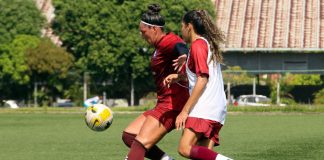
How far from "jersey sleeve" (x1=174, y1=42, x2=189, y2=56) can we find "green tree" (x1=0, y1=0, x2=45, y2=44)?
45539 millimetres

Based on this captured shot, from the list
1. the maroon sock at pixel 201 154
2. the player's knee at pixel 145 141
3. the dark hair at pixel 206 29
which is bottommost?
the maroon sock at pixel 201 154

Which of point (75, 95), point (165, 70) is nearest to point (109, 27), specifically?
point (75, 95)

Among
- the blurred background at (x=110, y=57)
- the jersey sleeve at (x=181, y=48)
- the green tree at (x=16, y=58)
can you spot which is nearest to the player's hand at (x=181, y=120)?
the jersey sleeve at (x=181, y=48)

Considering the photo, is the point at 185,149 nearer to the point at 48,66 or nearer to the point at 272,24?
the point at 48,66

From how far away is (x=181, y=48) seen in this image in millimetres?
11031

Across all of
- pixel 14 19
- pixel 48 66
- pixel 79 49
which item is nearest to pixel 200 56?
pixel 48 66

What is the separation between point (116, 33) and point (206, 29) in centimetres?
4326

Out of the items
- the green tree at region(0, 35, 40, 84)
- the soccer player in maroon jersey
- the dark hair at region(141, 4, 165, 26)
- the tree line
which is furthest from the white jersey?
the green tree at region(0, 35, 40, 84)

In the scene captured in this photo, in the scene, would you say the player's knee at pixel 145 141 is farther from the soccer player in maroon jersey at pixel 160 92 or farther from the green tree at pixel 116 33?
the green tree at pixel 116 33

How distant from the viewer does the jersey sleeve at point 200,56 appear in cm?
1011

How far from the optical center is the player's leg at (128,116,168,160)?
440 inches

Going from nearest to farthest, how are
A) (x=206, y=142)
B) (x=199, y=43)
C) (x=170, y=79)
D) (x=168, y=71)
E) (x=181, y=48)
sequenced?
(x=199, y=43), (x=206, y=142), (x=170, y=79), (x=181, y=48), (x=168, y=71)

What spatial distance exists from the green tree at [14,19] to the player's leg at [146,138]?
4545cm

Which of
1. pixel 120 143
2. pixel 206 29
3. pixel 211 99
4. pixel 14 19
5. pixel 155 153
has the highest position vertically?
pixel 14 19
